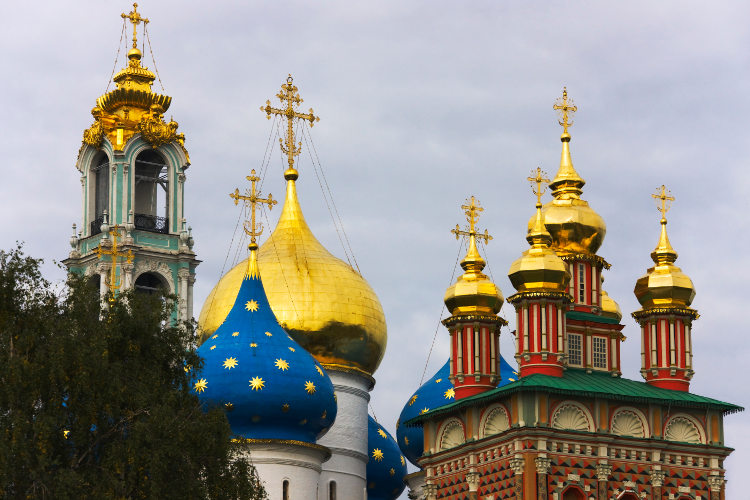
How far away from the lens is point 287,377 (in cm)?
4362

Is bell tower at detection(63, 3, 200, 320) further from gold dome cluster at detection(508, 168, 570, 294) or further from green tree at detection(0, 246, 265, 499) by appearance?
green tree at detection(0, 246, 265, 499)

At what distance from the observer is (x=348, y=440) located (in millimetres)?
48094

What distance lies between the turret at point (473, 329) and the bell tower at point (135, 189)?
2080cm

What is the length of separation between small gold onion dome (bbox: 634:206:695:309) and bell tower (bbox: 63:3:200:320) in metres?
23.2

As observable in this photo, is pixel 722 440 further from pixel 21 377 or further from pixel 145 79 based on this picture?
pixel 145 79

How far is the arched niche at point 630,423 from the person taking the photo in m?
40.7

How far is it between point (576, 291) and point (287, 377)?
6.00 meters

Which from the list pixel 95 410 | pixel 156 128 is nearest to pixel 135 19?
pixel 156 128

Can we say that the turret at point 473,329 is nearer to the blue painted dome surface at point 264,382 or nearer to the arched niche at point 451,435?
the arched niche at point 451,435

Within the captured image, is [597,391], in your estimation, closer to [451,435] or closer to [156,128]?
[451,435]

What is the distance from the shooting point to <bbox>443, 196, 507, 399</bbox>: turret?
4297cm

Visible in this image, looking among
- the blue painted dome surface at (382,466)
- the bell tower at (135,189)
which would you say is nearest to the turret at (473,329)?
the blue painted dome surface at (382,466)

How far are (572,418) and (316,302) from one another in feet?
31.8

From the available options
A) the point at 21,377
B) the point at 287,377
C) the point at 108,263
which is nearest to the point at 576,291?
the point at 287,377
